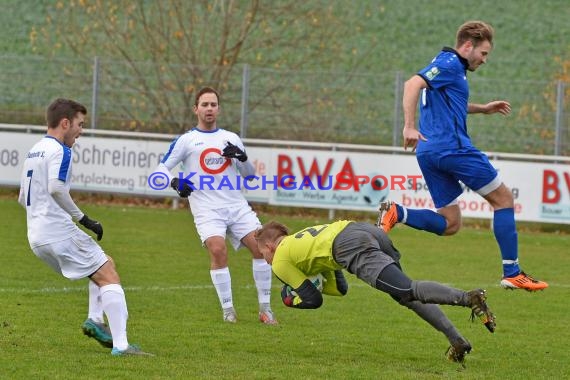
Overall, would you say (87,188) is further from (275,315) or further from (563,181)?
(275,315)

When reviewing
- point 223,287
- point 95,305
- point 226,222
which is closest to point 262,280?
point 223,287

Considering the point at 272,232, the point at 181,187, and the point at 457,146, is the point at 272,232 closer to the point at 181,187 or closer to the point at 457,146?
the point at 457,146

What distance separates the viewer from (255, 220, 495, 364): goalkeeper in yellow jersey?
8.16 m

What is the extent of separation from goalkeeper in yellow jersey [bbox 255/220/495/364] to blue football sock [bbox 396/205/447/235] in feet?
3.42

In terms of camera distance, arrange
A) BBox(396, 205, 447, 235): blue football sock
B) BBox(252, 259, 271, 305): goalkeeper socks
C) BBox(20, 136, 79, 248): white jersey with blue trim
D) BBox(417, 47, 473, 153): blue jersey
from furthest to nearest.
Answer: BBox(252, 259, 271, 305): goalkeeper socks, BBox(396, 205, 447, 235): blue football sock, BBox(417, 47, 473, 153): blue jersey, BBox(20, 136, 79, 248): white jersey with blue trim

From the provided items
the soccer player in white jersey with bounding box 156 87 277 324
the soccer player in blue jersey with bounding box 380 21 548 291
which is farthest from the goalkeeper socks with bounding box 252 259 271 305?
the soccer player in blue jersey with bounding box 380 21 548 291

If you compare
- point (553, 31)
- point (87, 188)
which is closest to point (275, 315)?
point (87, 188)

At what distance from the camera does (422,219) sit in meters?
9.77

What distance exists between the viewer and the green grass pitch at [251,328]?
8.49 m

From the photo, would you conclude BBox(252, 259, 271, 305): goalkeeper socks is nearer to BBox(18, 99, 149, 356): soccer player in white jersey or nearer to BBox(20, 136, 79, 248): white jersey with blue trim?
BBox(18, 99, 149, 356): soccer player in white jersey

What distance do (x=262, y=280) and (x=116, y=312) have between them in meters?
2.90

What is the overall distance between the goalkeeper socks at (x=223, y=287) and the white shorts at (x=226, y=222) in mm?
343

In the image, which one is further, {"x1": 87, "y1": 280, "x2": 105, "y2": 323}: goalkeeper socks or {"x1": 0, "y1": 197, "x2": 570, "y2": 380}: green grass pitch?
{"x1": 87, "y1": 280, "x2": 105, "y2": 323}: goalkeeper socks

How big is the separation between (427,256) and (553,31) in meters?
25.9
